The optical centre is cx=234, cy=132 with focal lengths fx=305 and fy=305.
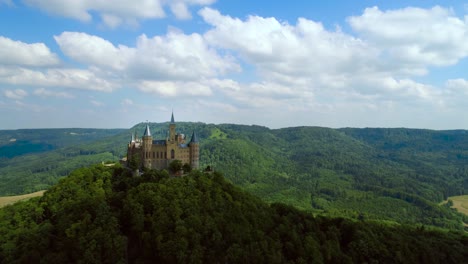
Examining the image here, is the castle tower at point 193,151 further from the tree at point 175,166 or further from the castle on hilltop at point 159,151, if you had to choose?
the tree at point 175,166

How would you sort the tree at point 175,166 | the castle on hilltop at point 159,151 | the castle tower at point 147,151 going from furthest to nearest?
the castle on hilltop at point 159,151 < the castle tower at point 147,151 < the tree at point 175,166

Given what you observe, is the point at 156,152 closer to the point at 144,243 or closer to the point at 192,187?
the point at 192,187

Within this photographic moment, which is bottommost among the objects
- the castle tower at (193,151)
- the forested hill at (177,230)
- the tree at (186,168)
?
the forested hill at (177,230)

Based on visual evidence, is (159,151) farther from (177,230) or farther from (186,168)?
(177,230)

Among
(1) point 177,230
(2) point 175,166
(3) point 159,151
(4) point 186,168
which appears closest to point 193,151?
(4) point 186,168

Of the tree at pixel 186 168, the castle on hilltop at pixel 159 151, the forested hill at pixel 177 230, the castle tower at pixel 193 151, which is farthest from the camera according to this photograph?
the castle tower at pixel 193 151

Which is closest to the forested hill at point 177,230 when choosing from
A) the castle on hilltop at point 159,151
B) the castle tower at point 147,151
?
the castle tower at point 147,151

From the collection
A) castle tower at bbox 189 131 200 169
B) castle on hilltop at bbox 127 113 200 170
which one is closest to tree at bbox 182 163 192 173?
castle on hilltop at bbox 127 113 200 170

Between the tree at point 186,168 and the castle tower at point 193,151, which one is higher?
the castle tower at point 193,151

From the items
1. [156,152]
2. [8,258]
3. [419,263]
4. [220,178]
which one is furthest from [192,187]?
[419,263]
